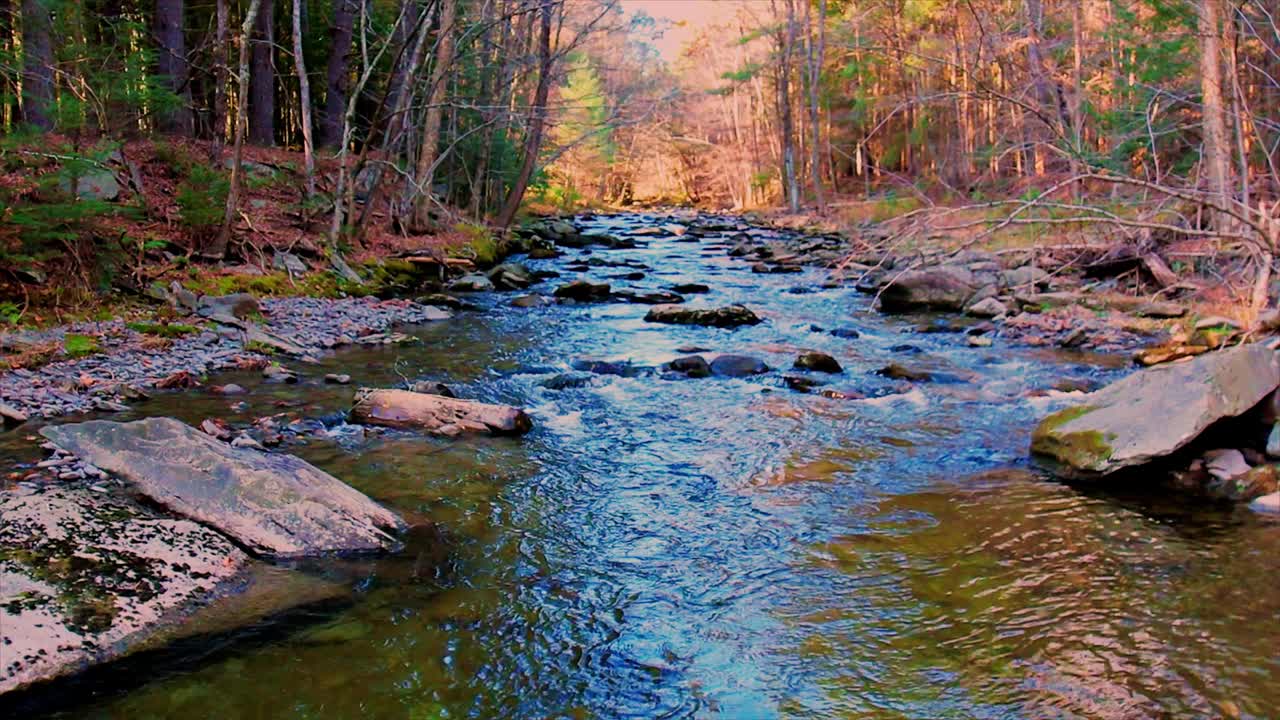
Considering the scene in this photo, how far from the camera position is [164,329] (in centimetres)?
907

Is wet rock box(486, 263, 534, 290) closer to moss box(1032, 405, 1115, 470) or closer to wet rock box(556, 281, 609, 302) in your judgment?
wet rock box(556, 281, 609, 302)

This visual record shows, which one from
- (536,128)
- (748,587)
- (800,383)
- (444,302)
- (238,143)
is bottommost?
(748,587)

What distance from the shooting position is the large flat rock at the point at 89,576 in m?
3.33

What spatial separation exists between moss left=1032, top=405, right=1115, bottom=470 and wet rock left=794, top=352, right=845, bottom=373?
317cm

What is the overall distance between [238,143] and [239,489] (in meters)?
7.86

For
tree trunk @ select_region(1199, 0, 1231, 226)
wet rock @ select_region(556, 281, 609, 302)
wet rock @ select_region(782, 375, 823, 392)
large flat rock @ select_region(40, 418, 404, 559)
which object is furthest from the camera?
wet rock @ select_region(556, 281, 609, 302)

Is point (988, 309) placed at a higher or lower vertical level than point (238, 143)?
lower

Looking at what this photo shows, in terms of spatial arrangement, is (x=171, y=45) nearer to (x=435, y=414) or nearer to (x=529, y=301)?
(x=529, y=301)

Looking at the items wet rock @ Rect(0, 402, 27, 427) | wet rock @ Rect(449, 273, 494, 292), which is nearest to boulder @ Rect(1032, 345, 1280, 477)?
wet rock @ Rect(0, 402, 27, 427)

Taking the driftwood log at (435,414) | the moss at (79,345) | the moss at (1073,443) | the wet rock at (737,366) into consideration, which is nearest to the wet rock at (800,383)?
the wet rock at (737,366)

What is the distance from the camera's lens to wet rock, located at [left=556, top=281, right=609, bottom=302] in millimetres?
15117

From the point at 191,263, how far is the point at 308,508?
7.90m

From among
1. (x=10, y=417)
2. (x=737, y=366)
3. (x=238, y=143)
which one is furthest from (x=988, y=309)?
(x=10, y=417)

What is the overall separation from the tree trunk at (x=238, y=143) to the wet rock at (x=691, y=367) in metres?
6.29
